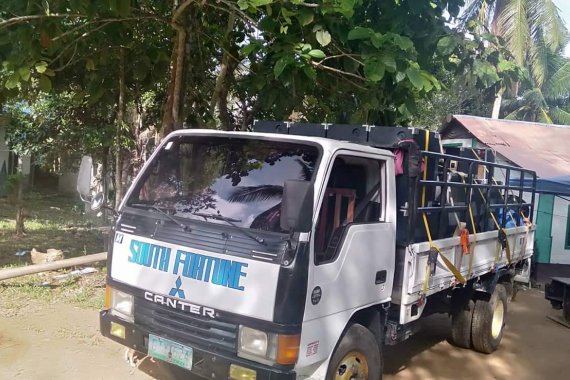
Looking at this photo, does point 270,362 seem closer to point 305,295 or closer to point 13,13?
point 305,295

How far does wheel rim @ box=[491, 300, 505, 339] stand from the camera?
6051 mm

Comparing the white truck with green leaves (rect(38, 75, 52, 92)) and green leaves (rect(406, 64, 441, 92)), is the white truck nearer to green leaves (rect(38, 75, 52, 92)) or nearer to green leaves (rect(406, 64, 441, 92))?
green leaves (rect(406, 64, 441, 92))

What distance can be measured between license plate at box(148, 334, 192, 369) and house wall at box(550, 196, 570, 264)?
10.1 metres

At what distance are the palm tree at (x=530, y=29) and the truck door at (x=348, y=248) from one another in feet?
54.8

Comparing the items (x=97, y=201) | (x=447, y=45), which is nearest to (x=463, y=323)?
(x=447, y=45)

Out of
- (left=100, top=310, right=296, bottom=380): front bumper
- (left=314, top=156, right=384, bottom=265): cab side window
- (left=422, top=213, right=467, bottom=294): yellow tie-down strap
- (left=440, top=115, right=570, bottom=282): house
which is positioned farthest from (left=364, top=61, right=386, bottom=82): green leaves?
(left=440, top=115, right=570, bottom=282): house

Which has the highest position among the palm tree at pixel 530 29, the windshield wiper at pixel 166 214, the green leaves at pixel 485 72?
the palm tree at pixel 530 29

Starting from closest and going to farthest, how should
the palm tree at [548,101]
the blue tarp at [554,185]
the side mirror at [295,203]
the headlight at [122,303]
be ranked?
the side mirror at [295,203] < the headlight at [122,303] < the blue tarp at [554,185] < the palm tree at [548,101]

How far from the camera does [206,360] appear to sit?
3.27 meters

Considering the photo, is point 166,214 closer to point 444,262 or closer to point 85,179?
point 85,179

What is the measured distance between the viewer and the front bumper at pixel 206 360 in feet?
10.1

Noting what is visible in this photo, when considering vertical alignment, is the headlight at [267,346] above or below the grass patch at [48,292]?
above

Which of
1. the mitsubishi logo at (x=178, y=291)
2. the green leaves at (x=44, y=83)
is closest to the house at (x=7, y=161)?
the green leaves at (x=44, y=83)

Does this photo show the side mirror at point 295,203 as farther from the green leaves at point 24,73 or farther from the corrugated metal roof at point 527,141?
the corrugated metal roof at point 527,141
